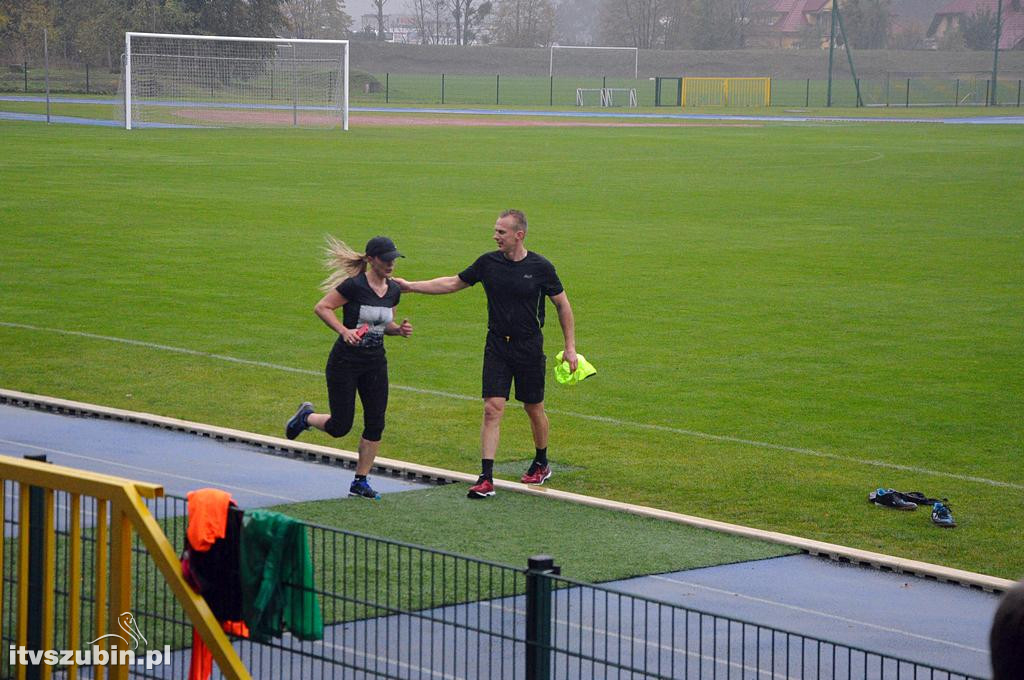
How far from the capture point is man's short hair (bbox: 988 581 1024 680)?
2725 millimetres

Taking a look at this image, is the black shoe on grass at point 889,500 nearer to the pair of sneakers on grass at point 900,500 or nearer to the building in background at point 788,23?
the pair of sneakers on grass at point 900,500

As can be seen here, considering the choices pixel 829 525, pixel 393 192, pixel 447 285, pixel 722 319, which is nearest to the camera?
pixel 829 525

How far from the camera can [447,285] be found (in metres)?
11.4

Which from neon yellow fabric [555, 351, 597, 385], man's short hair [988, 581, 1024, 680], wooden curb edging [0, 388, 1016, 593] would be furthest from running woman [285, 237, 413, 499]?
man's short hair [988, 581, 1024, 680]

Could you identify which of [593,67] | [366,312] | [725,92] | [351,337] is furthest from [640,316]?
[593,67]

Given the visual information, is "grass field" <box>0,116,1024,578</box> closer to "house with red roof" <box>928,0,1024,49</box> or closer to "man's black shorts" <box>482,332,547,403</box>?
"man's black shorts" <box>482,332,547,403</box>

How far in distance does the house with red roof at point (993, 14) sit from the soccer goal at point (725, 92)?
38.6 m

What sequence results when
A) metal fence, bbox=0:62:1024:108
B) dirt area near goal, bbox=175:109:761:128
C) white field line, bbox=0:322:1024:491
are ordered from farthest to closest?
metal fence, bbox=0:62:1024:108
dirt area near goal, bbox=175:109:761:128
white field line, bbox=0:322:1024:491

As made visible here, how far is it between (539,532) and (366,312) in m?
2.05

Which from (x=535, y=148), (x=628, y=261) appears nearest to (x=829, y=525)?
(x=628, y=261)

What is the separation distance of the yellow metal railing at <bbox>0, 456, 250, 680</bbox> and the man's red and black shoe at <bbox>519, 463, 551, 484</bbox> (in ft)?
18.4

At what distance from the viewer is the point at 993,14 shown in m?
136

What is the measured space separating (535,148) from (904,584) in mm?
40589

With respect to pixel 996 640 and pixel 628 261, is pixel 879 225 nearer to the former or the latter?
pixel 628 261
